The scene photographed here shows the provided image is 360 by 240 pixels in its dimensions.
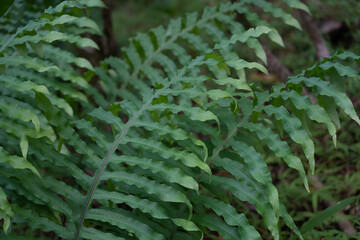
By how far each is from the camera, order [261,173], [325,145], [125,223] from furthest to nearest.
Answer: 1. [325,145]
2. [125,223]
3. [261,173]

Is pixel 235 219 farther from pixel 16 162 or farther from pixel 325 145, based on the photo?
pixel 325 145

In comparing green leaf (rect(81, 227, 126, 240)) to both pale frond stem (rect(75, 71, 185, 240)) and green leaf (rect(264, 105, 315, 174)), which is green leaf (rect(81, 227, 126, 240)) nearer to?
pale frond stem (rect(75, 71, 185, 240))

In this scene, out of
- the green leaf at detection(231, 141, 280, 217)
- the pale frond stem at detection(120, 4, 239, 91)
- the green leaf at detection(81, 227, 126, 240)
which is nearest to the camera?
the green leaf at detection(231, 141, 280, 217)

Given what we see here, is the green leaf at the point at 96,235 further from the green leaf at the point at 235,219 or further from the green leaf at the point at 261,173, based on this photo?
the green leaf at the point at 261,173

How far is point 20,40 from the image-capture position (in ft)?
4.82

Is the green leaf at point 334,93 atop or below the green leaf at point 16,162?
atop

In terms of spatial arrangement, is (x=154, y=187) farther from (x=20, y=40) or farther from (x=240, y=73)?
(x=240, y=73)

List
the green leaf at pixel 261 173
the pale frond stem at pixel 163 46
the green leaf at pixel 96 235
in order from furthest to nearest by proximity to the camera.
Answer: the pale frond stem at pixel 163 46, the green leaf at pixel 96 235, the green leaf at pixel 261 173

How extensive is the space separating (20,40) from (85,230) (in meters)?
0.77

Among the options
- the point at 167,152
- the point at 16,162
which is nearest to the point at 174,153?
the point at 167,152

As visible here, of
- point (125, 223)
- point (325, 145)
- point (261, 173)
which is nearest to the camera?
point (261, 173)

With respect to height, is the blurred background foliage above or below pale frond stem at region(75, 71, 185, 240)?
above

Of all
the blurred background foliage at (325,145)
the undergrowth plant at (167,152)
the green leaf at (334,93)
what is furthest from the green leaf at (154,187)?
the blurred background foliage at (325,145)

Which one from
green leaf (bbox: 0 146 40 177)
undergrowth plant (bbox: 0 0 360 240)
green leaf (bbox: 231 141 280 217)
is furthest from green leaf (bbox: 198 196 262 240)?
green leaf (bbox: 0 146 40 177)
